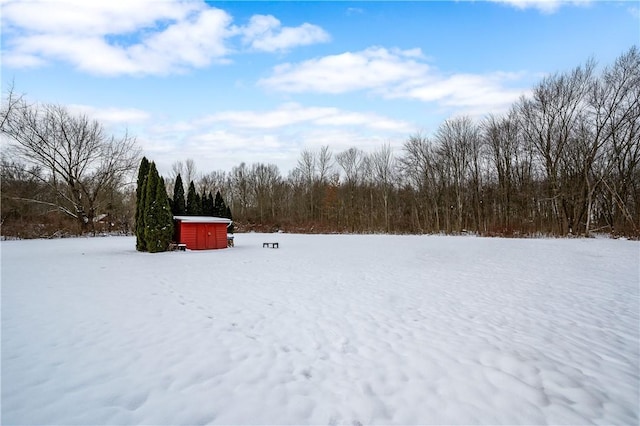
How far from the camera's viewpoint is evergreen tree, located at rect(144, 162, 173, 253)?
53.6 feet

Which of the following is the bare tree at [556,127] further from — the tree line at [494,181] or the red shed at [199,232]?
the red shed at [199,232]

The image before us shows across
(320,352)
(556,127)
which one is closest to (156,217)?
(320,352)

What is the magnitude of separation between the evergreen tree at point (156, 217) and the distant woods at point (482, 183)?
6.23 metres

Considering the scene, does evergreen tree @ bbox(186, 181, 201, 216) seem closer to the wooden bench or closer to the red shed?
the red shed

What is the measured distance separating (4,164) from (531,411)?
38.1m

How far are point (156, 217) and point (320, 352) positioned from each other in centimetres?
1521

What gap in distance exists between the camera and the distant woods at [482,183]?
76.4ft

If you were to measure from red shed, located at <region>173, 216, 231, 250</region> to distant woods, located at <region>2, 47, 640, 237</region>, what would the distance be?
28.4 ft

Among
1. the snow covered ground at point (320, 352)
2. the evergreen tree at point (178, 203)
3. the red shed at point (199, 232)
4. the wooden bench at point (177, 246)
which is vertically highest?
the evergreen tree at point (178, 203)

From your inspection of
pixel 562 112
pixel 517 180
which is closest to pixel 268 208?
pixel 517 180

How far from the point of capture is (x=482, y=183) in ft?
112

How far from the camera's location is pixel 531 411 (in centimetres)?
282

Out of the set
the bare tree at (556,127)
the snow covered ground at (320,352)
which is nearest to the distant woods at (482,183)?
the bare tree at (556,127)

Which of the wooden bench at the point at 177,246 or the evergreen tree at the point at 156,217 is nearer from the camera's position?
the evergreen tree at the point at 156,217
